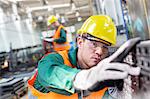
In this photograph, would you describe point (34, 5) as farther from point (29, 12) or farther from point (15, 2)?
point (15, 2)

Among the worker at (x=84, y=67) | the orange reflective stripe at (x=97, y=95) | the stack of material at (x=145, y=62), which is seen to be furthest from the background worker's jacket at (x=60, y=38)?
the stack of material at (x=145, y=62)

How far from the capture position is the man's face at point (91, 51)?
1.32m

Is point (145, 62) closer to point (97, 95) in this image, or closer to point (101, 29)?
point (101, 29)

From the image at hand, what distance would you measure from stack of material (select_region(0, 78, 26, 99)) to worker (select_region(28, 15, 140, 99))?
10.4 ft

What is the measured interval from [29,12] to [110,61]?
14330mm

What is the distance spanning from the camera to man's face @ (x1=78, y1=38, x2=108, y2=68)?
1.32 metres

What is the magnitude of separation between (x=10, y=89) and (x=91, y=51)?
12.2 feet

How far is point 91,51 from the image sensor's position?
1.35 metres

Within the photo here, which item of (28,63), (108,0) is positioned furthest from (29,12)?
(108,0)

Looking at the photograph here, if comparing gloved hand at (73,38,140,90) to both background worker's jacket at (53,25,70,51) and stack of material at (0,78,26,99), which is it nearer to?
stack of material at (0,78,26,99)

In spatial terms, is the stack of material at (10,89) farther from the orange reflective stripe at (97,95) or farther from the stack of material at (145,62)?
the stack of material at (145,62)

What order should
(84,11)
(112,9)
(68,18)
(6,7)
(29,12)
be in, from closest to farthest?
(112,9), (6,7), (29,12), (84,11), (68,18)

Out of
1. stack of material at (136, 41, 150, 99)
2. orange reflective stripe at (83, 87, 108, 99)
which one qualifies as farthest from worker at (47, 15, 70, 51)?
stack of material at (136, 41, 150, 99)

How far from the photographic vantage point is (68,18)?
761 inches
